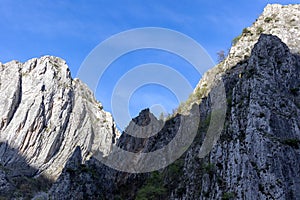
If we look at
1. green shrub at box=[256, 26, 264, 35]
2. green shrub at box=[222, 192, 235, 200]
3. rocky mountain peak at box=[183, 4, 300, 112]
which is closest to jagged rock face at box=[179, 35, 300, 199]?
green shrub at box=[222, 192, 235, 200]

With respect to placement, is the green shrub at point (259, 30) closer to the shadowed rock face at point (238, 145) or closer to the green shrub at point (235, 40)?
the shadowed rock face at point (238, 145)

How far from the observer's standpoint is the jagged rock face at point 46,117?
9581cm

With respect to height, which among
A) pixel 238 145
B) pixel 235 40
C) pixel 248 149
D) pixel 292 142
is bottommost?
pixel 248 149

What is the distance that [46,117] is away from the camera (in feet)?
332

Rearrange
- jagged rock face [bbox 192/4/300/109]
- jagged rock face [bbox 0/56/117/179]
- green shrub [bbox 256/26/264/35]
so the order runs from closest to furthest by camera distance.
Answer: jagged rock face [bbox 192/4/300/109]
green shrub [bbox 256/26/264/35]
jagged rock face [bbox 0/56/117/179]

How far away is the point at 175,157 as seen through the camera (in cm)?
4412

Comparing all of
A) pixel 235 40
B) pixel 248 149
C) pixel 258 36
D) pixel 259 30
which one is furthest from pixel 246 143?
pixel 235 40

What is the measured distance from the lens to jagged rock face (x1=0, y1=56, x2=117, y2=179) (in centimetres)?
9581

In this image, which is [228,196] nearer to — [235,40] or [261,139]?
[261,139]

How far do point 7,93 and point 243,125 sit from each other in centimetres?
8393

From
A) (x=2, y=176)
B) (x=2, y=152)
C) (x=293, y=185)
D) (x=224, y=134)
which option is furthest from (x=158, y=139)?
(x=2, y=152)

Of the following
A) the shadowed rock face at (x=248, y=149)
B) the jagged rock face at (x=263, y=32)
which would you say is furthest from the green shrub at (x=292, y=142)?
the jagged rock face at (x=263, y=32)

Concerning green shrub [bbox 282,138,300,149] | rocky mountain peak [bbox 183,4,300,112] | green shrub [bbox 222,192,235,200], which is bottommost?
green shrub [bbox 222,192,235,200]

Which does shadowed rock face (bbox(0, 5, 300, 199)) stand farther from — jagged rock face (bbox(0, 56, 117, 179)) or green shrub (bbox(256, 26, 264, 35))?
jagged rock face (bbox(0, 56, 117, 179))
